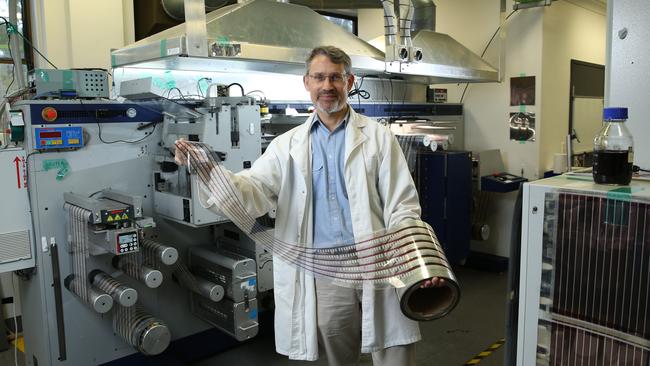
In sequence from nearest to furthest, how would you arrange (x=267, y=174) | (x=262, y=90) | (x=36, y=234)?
(x=267, y=174) < (x=36, y=234) < (x=262, y=90)

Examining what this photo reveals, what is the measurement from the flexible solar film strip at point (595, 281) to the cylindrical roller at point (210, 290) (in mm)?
1916

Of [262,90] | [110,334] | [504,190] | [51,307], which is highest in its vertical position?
[262,90]

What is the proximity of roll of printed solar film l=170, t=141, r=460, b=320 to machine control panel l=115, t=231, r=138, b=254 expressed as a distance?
702mm

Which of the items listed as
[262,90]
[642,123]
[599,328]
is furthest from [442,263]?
[262,90]

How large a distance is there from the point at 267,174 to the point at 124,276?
1.45 m

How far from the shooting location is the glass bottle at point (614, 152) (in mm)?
1101

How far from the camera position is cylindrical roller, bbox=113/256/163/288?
2.42m

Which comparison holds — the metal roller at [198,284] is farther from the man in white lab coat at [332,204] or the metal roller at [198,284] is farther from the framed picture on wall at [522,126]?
the framed picture on wall at [522,126]

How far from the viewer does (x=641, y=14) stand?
1273mm

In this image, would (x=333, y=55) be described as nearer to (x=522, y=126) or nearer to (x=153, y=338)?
(x=153, y=338)

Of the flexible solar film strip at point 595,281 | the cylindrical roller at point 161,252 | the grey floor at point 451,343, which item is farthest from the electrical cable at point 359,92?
the flexible solar film strip at point 595,281

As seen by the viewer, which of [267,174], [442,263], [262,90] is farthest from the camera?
[262,90]

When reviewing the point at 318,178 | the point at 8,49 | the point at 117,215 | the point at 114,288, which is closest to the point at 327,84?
the point at 318,178

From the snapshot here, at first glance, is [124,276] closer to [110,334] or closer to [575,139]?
[110,334]
